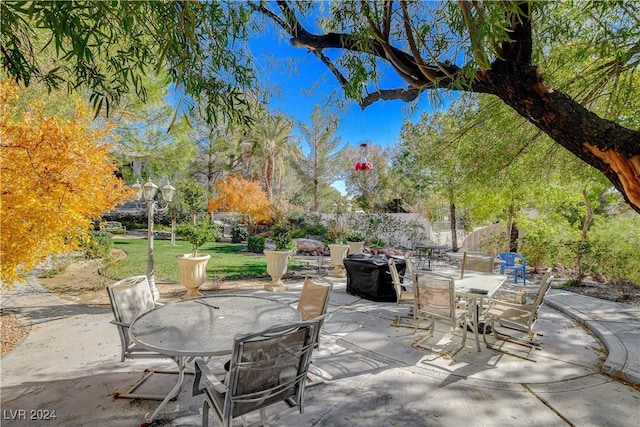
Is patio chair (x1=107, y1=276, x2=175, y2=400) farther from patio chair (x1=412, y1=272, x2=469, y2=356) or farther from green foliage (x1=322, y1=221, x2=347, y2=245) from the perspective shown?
green foliage (x1=322, y1=221, x2=347, y2=245)

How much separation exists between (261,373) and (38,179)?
354 centimetres

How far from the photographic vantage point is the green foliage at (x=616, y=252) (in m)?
6.35

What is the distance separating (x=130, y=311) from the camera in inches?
117

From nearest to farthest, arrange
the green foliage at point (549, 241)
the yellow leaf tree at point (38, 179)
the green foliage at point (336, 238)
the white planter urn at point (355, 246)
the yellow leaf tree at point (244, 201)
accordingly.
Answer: the yellow leaf tree at point (38, 179) → the green foliage at point (549, 241) → the white planter urn at point (355, 246) → the green foliage at point (336, 238) → the yellow leaf tree at point (244, 201)

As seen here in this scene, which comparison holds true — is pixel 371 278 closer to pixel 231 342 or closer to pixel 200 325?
pixel 200 325

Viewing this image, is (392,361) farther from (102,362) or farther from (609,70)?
(609,70)

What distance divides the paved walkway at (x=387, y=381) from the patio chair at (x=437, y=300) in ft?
1.34

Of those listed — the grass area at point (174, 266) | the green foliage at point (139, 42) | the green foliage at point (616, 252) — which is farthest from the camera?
the grass area at point (174, 266)

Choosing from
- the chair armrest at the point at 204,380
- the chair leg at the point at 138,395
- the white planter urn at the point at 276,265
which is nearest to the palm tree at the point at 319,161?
the white planter urn at the point at 276,265

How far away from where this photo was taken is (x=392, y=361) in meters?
3.54

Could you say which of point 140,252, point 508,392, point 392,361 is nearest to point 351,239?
point 392,361

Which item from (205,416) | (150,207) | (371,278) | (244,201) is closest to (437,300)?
(371,278)

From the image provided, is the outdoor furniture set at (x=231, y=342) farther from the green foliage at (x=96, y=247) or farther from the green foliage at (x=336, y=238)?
the green foliage at (x=336, y=238)

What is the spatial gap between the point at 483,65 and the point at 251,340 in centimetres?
221
